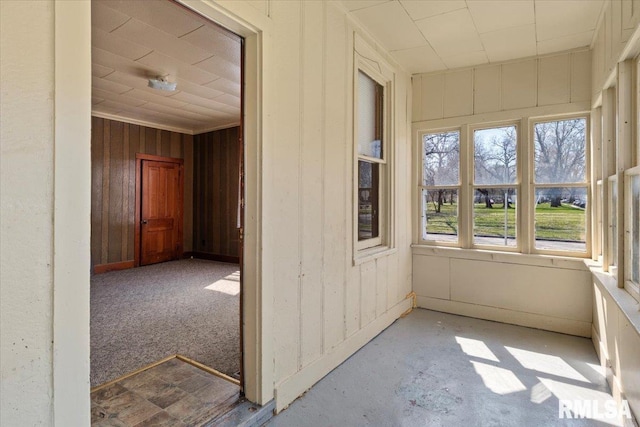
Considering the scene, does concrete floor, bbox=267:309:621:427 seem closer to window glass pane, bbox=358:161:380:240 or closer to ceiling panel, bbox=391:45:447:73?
window glass pane, bbox=358:161:380:240

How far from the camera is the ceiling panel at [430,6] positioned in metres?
2.70

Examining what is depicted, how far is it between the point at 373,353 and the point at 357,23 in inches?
116

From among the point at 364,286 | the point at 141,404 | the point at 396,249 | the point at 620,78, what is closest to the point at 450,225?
the point at 396,249

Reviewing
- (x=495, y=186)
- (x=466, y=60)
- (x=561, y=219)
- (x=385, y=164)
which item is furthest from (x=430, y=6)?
(x=561, y=219)

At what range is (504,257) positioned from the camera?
3844 mm

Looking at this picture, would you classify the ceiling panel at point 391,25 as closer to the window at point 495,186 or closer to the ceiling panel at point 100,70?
the window at point 495,186

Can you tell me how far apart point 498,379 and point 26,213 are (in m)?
3.03

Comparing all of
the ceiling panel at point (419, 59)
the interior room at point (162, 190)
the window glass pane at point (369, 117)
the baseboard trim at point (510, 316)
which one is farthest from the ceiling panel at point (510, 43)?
the baseboard trim at point (510, 316)

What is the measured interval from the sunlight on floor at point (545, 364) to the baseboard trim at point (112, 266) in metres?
6.35

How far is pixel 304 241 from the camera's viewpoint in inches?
95.1

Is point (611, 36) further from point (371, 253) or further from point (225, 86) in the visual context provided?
point (225, 86)

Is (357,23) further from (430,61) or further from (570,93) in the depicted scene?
(570,93)

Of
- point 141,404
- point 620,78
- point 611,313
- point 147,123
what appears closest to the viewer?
point 141,404

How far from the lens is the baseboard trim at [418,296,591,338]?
3484 mm
